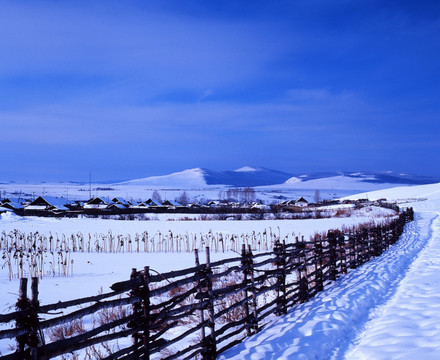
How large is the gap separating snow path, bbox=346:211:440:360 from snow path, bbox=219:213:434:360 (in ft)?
0.41

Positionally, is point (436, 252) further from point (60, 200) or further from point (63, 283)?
point (60, 200)

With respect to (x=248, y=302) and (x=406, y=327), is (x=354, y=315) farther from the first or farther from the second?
(x=248, y=302)

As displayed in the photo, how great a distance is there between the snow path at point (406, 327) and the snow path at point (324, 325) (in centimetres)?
12

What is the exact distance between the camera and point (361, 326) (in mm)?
6625

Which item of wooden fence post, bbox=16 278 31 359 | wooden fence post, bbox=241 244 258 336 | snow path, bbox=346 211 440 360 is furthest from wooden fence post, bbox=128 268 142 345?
snow path, bbox=346 211 440 360

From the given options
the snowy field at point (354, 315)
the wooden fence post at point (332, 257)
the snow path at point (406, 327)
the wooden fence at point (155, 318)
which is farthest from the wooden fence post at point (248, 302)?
the wooden fence post at point (332, 257)

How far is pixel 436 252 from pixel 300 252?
30.4 feet

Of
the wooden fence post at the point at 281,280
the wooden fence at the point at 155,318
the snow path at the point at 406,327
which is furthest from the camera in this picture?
the wooden fence post at the point at 281,280

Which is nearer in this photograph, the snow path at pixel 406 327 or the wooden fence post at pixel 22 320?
the wooden fence post at pixel 22 320

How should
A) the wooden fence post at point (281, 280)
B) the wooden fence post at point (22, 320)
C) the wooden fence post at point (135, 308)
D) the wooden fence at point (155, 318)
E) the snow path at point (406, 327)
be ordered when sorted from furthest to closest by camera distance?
the wooden fence post at point (281, 280) < the snow path at point (406, 327) < the wooden fence post at point (135, 308) < the wooden fence at point (155, 318) < the wooden fence post at point (22, 320)

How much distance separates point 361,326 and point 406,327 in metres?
0.71

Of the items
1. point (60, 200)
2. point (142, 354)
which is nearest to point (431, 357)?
point (142, 354)

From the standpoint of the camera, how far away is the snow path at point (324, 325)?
5.41 metres

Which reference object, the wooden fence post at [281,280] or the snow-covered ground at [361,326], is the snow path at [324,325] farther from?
the wooden fence post at [281,280]
